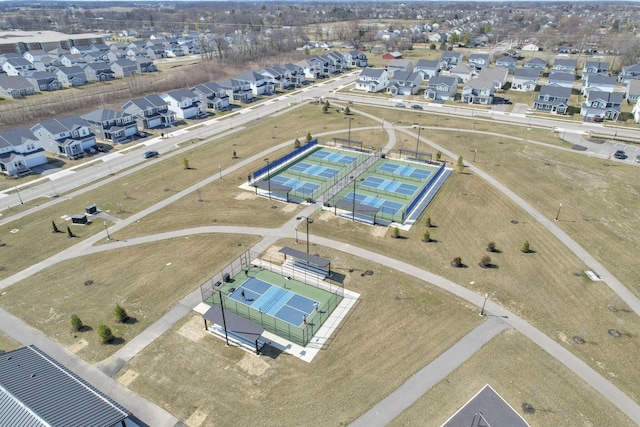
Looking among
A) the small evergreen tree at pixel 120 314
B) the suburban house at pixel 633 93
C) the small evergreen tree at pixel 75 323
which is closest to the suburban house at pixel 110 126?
the small evergreen tree at pixel 75 323

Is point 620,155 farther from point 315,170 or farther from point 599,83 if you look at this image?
point 315,170

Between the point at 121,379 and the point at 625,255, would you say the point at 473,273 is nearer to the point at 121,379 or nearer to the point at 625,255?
the point at 625,255

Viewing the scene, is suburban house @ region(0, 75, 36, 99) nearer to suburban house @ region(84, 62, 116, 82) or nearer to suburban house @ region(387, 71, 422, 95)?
suburban house @ region(84, 62, 116, 82)

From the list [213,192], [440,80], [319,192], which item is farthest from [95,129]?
[440,80]

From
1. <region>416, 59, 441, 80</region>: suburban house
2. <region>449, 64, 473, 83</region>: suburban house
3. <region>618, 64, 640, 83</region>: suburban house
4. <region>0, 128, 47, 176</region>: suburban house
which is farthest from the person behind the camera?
<region>416, 59, 441, 80</region>: suburban house

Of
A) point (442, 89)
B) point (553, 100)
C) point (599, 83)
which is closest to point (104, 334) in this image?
point (442, 89)

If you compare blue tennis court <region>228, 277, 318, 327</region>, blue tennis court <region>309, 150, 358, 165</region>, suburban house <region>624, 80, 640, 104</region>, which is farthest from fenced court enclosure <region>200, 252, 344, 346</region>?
suburban house <region>624, 80, 640, 104</region>
